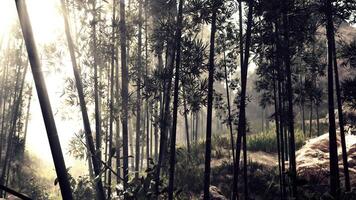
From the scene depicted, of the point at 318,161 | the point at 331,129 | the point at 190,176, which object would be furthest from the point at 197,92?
the point at 318,161

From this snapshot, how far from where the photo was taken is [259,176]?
42.2ft

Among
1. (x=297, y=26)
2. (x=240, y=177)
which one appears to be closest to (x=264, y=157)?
(x=240, y=177)

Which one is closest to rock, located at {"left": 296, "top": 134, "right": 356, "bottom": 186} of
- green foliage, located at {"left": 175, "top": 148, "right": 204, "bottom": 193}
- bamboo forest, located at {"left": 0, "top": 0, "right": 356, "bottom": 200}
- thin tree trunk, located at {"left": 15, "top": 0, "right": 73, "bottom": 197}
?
bamboo forest, located at {"left": 0, "top": 0, "right": 356, "bottom": 200}

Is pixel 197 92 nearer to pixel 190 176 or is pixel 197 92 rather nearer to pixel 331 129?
pixel 331 129

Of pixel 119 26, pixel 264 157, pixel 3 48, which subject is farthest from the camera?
pixel 3 48

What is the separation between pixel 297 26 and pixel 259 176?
5.48 m

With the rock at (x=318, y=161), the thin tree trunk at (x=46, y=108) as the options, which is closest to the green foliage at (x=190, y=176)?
the rock at (x=318, y=161)

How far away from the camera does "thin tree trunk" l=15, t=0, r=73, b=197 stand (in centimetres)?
251

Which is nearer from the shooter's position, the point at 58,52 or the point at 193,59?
the point at 193,59

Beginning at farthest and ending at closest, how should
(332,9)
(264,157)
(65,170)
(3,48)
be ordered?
(3,48) < (264,157) < (332,9) < (65,170)

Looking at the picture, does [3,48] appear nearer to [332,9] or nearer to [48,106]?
[332,9]

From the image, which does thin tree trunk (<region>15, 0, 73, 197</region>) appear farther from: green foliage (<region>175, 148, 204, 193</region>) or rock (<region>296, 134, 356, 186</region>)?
rock (<region>296, 134, 356, 186</region>)

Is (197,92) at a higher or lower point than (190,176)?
higher

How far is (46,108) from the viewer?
2.59m
